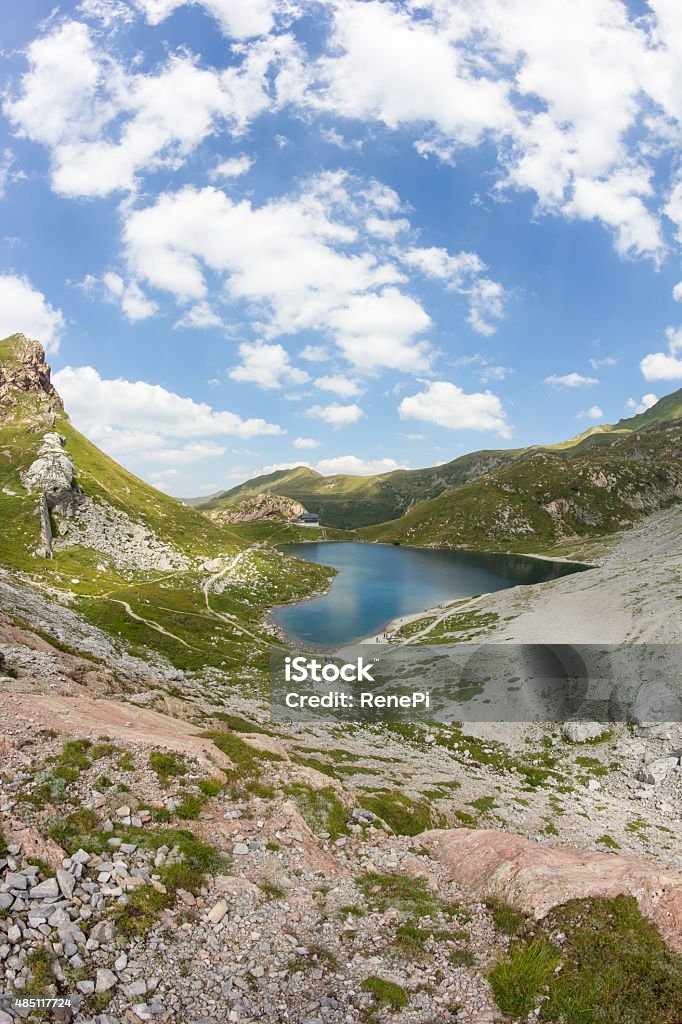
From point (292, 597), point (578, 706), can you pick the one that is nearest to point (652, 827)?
point (578, 706)

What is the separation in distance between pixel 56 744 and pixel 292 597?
12280cm

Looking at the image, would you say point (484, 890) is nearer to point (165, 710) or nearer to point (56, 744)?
point (56, 744)

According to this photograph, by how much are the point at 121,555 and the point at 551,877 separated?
416ft

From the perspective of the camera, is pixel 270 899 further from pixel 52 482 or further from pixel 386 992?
pixel 52 482

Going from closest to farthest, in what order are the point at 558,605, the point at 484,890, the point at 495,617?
the point at 484,890 → the point at 558,605 → the point at 495,617

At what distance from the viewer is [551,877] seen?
14312 millimetres

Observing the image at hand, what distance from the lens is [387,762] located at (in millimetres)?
39938

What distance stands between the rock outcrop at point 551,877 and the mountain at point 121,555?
50449 millimetres

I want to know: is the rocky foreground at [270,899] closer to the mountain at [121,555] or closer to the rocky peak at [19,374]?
the mountain at [121,555]

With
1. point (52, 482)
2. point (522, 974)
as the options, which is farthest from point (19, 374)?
point (522, 974)

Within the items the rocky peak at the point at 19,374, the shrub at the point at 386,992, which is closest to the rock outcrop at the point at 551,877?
the shrub at the point at 386,992

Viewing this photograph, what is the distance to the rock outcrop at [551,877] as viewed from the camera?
13359 mm

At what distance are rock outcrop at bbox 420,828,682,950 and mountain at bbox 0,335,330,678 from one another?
5045 cm

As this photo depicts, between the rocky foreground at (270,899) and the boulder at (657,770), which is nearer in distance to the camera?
the rocky foreground at (270,899)
